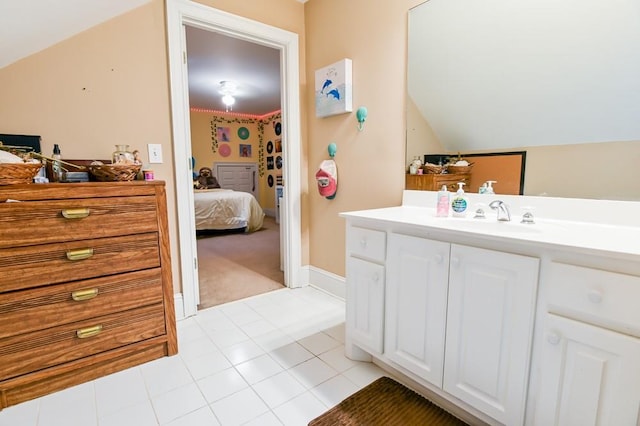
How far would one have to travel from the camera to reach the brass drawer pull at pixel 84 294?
58.1 inches

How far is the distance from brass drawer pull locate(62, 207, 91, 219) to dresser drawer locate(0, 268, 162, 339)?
0.32 meters

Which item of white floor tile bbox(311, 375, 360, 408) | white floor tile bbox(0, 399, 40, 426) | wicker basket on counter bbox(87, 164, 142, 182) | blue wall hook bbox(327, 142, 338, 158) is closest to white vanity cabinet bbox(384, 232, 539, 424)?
white floor tile bbox(311, 375, 360, 408)

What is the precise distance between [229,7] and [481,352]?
264 centimetres

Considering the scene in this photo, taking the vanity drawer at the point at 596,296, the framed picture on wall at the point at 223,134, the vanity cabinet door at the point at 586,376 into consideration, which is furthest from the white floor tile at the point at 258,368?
the framed picture on wall at the point at 223,134

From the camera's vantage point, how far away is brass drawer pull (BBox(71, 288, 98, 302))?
58.1 inches

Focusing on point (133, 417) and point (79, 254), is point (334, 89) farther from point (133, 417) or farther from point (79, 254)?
point (133, 417)

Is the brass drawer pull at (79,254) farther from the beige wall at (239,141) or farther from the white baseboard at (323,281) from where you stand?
the beige wall at (239,141)

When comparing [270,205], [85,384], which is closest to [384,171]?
[85,384]

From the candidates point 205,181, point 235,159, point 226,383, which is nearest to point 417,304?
point 226,383

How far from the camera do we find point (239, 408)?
1.37 meters

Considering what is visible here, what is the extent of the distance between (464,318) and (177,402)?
1.33m

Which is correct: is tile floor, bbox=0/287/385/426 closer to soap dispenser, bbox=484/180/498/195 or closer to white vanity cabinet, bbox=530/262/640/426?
white vanity cabinet, bbox=530/262/640/426

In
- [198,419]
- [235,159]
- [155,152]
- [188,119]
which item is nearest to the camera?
[198,419]

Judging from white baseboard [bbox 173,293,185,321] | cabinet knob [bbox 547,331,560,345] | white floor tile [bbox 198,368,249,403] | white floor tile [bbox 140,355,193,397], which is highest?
cabinet knob [bbox 547,331,560,345]
